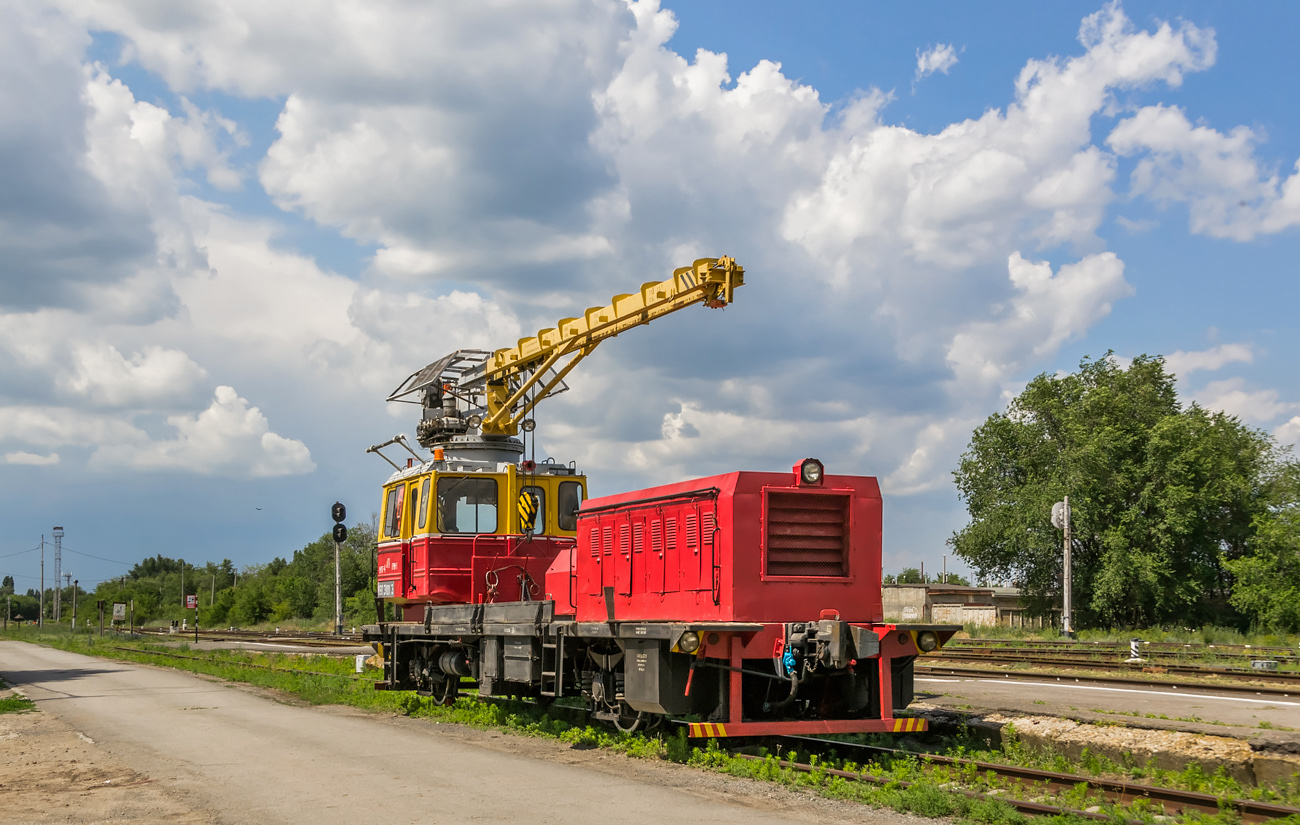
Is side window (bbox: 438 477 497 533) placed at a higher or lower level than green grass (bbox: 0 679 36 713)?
higher

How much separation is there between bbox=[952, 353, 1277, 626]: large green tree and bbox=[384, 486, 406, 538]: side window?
34418 millimetres

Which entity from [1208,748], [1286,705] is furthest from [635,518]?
[1286,705]

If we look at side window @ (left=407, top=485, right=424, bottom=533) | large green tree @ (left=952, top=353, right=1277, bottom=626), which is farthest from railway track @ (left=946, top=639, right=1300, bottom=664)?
side window @ (left=407, top=485, right=424, bottom=533)

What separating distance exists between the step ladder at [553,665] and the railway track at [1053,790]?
2.56 meters

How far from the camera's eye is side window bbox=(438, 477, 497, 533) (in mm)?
14930

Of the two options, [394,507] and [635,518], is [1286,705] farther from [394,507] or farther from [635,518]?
[394,507]

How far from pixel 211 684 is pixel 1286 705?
20.4 meters

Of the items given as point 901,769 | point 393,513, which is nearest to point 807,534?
point 901,769

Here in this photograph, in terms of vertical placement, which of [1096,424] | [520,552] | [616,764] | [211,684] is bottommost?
[211,684]

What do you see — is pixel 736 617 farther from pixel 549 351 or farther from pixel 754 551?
pixel 549 351

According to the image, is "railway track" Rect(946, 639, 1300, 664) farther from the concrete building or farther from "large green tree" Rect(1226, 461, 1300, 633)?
the concrete building

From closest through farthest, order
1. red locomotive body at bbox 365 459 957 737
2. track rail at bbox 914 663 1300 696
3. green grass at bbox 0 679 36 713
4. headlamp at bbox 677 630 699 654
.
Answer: headlamp at bbox 677 630 699 654
red locomotive body at bbox 365 459 957 737
track rail at bbox 914 663 1300 696
green grass at bbox 0 679 36 713

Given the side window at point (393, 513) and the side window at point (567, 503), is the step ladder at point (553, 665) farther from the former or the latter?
the side window at point (393, 513)

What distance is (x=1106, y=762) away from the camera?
9984 mm
